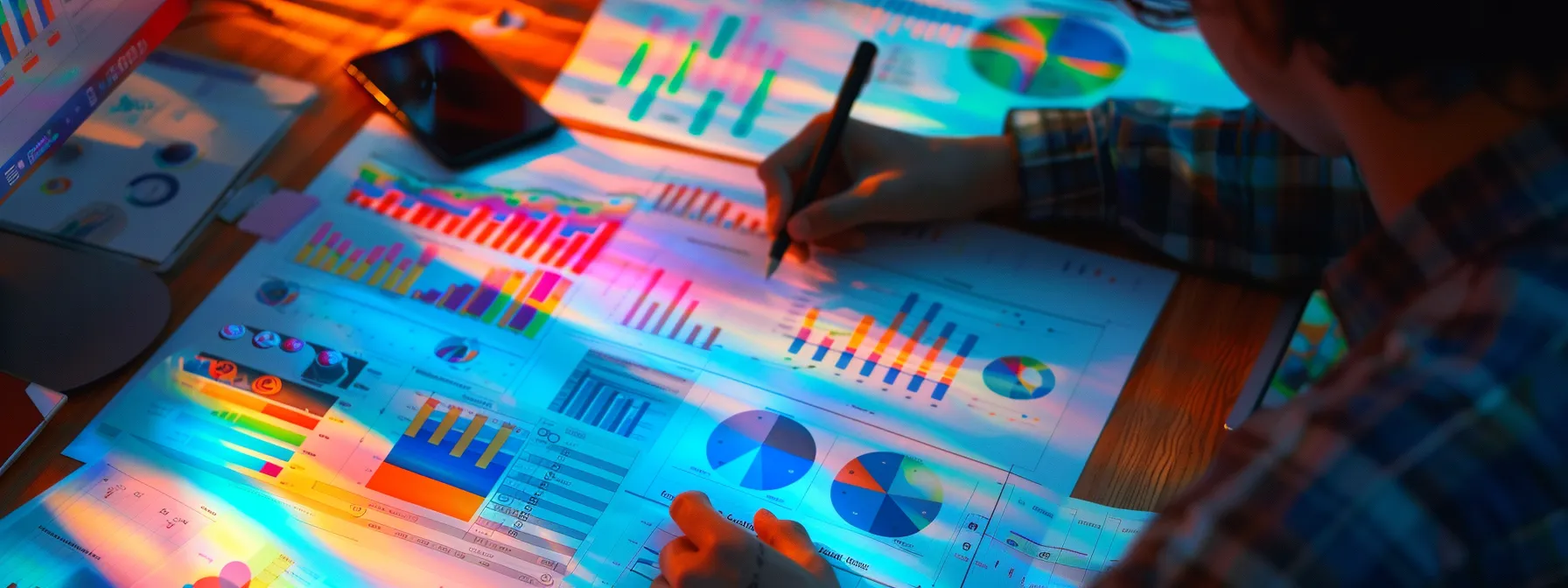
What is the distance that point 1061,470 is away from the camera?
0.69 m

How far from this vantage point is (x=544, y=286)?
0.82 meters

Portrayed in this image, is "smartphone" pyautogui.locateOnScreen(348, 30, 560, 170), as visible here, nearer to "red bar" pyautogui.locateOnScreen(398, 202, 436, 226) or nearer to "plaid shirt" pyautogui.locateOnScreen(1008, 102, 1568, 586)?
"red bar" pyautogui.locateOnScreen(398, 202, 436, 226)

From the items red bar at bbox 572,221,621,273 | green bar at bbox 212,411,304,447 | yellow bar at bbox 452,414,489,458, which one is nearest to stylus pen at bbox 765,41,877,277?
red bar at bbox 572,221,621,273

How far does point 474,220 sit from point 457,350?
0.13 m

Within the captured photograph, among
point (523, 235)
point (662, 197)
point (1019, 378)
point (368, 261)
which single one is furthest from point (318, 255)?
→ point (1019, 378)

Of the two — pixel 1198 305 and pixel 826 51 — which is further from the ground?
pixel 826 51

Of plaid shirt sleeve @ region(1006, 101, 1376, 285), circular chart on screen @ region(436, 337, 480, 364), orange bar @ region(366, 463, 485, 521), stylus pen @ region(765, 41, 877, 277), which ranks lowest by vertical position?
orange bar @ region(366, 463, 485, 521)

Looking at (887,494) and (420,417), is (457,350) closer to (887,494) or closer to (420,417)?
(420,417)

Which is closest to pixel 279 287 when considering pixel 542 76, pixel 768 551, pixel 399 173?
pixel 399 173

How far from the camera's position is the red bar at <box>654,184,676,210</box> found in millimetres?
876

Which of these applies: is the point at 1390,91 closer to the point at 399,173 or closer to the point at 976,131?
the point at 976,131

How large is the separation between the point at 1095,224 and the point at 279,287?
22.2 inches

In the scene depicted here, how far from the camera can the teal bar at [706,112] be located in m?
0.94

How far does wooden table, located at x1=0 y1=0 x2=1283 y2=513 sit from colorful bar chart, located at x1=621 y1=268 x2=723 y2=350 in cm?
17
